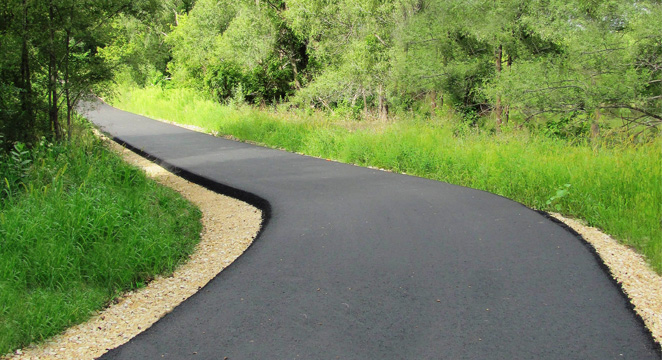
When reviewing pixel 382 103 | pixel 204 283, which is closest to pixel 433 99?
pixel 382 103

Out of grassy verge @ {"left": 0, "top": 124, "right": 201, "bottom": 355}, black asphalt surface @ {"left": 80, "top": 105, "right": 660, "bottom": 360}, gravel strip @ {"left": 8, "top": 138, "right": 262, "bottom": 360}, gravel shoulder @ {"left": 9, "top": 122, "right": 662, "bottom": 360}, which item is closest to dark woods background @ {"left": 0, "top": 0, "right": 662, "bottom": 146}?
grassy verge @ {"left": 0, "top": 124, "right": 201, "bottom": 355}

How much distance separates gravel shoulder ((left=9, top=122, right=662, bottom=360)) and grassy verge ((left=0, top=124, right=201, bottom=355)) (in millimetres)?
152

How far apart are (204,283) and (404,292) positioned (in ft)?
6.28

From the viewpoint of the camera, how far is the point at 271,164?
36.9 ft

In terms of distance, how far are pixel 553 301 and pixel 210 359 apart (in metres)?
2.80

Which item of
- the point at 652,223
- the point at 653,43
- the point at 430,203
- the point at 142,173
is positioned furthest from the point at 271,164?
the point at 653,43

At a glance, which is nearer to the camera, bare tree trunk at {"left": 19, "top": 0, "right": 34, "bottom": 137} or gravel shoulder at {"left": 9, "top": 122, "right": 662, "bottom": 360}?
gravel shoulder at {"left": 9, "top": 122, "right": 662, "bottom": 360}

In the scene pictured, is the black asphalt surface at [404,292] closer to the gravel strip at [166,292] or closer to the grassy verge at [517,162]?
the gravel strip at [166,292]

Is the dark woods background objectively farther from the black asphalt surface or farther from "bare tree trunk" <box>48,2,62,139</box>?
the black asphalt surface

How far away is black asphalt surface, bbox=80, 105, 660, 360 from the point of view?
12.5 ft

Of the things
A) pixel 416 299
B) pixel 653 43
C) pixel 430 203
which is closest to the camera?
pixel 416 299

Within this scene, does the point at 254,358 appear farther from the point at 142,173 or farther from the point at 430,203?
the point at 142,173

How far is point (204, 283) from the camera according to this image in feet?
17.3

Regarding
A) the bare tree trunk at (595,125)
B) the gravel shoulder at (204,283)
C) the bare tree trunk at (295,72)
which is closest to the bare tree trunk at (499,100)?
the bare tree trunk at (595,125)
